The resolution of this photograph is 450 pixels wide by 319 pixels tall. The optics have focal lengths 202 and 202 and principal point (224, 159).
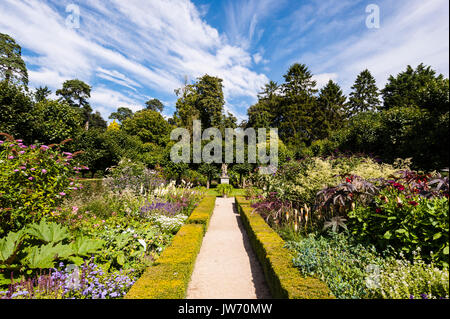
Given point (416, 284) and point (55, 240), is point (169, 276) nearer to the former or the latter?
point (55, 240)

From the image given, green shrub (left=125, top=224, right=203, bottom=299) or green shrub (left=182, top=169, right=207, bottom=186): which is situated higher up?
green shrub (left=182, top=169, right=207, bottom=186)

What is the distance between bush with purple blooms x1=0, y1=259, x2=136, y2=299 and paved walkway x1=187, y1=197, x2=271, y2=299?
1039 mm

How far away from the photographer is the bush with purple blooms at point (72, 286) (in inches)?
81.4

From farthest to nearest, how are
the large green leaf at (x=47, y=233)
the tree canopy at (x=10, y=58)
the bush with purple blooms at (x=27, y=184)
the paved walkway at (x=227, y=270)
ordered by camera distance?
the tree canopy at (x=10, y=58), the bush with purple blooms at (x=27, y=184), the paved walkway at (x=227, y=270), the large green leaf at (x=47, y=233)

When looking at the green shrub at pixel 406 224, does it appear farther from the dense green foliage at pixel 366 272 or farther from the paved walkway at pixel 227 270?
the paved walkway at pixel 227 270

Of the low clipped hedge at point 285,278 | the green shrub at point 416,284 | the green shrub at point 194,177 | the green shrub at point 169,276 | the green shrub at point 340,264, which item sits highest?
the green shrub at point 194,177

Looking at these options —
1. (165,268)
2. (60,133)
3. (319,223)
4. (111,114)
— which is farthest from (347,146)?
(111,114)

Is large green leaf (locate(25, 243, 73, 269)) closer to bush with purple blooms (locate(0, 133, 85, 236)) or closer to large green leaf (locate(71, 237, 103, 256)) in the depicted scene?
large green leaf (locate(71, 237, 103, 256))

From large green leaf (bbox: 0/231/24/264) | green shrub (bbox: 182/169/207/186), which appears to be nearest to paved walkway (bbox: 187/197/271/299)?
large green leaf (bbox: 0/231/24/264)

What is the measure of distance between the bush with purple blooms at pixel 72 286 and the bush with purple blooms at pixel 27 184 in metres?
1.42

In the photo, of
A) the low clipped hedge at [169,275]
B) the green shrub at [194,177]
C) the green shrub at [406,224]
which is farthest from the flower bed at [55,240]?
the green shrub at [194,177]

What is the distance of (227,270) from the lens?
3656 millimetres

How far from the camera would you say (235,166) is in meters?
15.6

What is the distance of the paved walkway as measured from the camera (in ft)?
9.70
